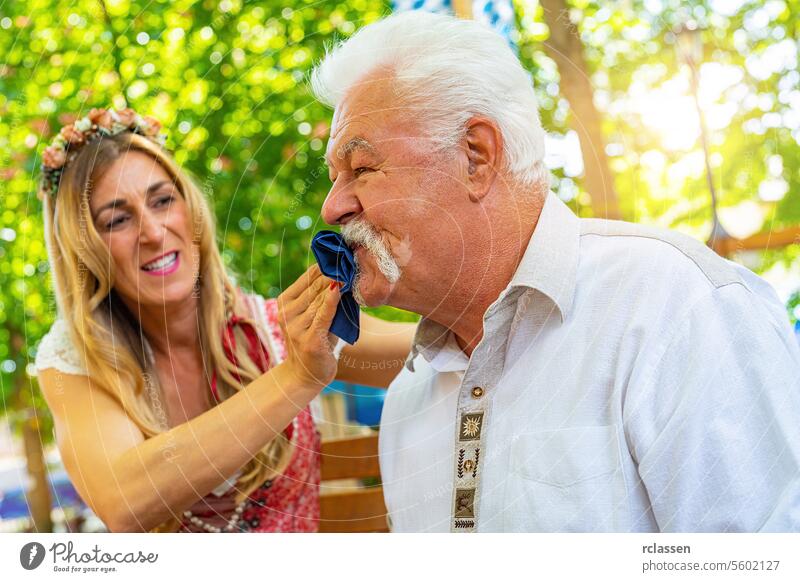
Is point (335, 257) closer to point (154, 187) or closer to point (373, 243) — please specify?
point (373, 243)

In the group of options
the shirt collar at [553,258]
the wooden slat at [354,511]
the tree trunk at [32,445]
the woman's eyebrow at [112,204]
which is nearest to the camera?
the shirt collar at [553,258]

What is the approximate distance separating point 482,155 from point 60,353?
2.29 ft

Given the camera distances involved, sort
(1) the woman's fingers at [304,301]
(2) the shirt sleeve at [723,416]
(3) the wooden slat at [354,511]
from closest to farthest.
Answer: (2) the shirt sleeve at [723,416]
(1) the woman's fingers at [304,301]
(3) the wooden slat at [354,511]

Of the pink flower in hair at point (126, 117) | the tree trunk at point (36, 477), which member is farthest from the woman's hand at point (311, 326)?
the tree trunk at point (36, 477)

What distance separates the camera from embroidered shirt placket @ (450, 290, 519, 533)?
3.23 ft

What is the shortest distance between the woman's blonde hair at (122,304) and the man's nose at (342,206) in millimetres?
318

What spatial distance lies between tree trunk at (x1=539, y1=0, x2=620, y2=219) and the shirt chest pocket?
14.1 inches

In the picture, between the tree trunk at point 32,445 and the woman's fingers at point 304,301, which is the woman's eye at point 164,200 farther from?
the tree trunk at point 32,445

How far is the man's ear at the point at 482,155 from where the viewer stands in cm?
97
